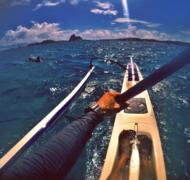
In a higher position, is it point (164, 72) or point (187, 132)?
point (187, 132)

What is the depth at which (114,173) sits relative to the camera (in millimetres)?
4527

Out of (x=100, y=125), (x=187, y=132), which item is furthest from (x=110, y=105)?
Result: (x=187, y=132)

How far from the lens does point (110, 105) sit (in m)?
3.20

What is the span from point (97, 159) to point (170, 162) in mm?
2093

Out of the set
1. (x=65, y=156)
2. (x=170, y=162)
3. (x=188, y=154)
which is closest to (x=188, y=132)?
(x=188, y=154)

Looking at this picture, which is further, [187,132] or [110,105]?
[187,132]

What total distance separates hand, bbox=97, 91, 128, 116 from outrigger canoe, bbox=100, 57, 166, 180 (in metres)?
1.38

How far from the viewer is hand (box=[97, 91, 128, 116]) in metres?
3.15

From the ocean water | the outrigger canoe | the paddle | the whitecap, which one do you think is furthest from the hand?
the whitecap

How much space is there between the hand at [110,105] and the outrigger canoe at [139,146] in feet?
4.51

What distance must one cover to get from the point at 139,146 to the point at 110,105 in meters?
2.68

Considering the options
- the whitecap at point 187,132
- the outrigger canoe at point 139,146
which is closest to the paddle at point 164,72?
the outrigger canoe at point 139,146

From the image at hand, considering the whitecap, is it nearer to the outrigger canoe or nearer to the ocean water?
the ocean water

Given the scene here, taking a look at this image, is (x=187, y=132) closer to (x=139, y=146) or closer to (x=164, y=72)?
(x=139, y=146)
